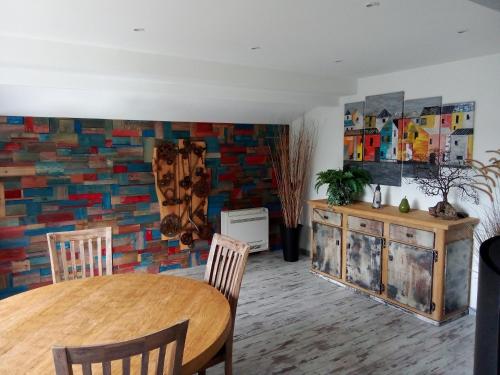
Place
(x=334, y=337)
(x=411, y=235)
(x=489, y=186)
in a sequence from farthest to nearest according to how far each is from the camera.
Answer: (x=411, y=235)
(x=489, y=186)
(x=334, y=337)

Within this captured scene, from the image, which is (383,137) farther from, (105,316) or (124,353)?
(124,353)

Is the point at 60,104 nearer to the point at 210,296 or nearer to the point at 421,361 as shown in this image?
the point at 210,296

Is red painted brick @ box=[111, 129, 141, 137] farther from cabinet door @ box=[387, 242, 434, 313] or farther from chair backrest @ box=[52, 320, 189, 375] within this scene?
chair backrest @ box=[52, 320, 189, 375]

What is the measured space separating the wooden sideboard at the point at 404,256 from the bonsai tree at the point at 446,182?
0.42 ft

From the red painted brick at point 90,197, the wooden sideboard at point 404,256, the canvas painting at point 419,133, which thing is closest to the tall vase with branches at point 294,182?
the wooden sideboard at point 404,256

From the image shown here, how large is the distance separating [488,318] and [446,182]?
10.4ft

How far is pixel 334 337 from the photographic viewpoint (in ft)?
10.1

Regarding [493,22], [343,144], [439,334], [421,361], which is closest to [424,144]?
[343,144]

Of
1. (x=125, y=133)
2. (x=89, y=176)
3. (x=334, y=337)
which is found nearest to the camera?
(x=334, y=337)

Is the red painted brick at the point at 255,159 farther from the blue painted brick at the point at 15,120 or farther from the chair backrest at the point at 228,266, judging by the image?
the chair backrest at the point at 228,266

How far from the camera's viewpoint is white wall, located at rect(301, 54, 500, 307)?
320cm

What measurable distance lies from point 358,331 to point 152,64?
277cm

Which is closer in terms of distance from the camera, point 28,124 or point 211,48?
point 211,48

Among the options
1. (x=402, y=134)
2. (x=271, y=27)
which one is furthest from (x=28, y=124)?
(x=402, y=134)
